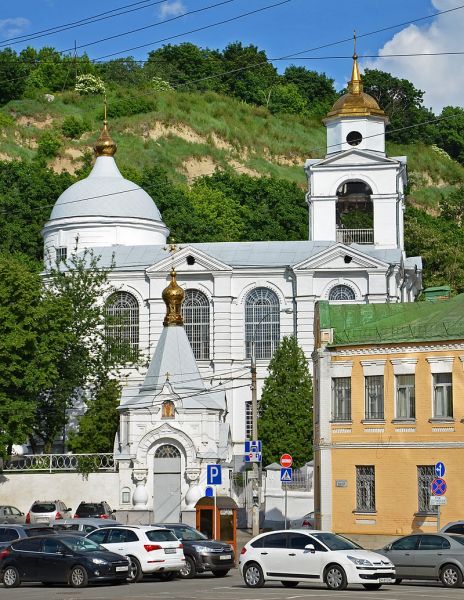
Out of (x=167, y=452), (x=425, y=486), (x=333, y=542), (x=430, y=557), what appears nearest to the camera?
(x=333, y=542)

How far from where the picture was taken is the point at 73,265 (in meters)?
72.9

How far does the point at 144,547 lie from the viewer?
110 ft

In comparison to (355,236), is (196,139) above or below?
above

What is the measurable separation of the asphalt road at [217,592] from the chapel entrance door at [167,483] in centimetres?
1953

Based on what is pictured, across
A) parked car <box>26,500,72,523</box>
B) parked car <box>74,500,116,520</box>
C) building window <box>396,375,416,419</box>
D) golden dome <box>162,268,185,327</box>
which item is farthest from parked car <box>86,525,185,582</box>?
golden dome <box>162,268,185,327</box>

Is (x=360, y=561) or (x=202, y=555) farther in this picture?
(x=202, y=555)

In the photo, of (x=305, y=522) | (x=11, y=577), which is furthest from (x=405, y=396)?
(x=11, y=577)

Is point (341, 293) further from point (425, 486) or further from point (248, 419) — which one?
point (425, 486)

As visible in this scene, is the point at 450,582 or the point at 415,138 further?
the point at 415,138

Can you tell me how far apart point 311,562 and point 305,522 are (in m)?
16.5

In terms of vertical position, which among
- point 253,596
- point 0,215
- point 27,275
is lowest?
point 253,596

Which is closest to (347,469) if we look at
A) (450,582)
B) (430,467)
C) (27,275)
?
(430,467)

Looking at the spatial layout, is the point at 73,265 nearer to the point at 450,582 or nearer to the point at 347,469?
the point at 347,469

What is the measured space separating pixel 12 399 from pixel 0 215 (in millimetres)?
40901
